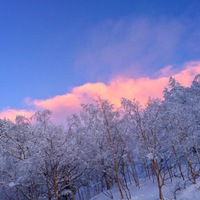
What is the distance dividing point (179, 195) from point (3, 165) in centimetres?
1666

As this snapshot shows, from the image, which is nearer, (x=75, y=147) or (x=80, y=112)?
(x=75, y=147)

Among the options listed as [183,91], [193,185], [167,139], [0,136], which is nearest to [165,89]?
[183,91]

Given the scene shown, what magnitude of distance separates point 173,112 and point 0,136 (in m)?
19.2

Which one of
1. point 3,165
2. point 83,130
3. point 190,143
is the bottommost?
point 190,143

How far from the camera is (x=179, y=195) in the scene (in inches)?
801

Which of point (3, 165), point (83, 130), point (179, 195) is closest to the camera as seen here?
point (179, 195)

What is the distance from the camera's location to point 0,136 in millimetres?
27531

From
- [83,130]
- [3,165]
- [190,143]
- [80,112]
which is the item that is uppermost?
[80,112]

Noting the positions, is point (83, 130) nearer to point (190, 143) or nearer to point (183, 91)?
point (190, 143)

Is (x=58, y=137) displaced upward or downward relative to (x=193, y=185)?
upward

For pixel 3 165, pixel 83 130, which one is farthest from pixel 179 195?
pixel 3 165

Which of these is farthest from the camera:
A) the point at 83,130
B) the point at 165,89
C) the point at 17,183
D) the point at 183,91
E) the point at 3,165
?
the point at 165,89

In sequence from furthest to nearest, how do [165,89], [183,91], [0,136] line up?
[165,89], [183,91], [0,136]

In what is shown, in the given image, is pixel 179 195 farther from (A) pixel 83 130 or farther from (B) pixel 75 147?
(A) pixel 83 130
